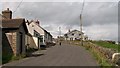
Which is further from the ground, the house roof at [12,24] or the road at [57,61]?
the house roof at [12,24]

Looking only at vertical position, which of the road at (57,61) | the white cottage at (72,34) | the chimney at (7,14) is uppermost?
the chimney at (7,14)

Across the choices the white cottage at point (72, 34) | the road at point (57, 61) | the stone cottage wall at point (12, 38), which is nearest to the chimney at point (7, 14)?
the road at point (57, 61)

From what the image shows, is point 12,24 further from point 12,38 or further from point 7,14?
point 7,14

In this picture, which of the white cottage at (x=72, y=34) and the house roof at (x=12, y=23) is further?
the white cottage at (x=72, y=34)

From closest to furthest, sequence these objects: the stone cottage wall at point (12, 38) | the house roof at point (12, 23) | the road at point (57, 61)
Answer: the road at point (57, 61), the stone cottage wall at point (12, 38), the house roof at point (12, 23)

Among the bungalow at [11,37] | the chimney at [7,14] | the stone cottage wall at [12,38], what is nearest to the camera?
the bungalow at [11,37]

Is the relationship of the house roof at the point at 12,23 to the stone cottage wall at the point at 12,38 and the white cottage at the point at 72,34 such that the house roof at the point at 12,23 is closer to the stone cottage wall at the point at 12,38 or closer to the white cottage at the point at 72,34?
the stone cottage wall at the point at 12,38

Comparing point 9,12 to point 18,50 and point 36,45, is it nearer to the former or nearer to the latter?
point 18,50

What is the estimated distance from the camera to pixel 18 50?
30.9 m

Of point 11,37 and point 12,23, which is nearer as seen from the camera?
point 11,37

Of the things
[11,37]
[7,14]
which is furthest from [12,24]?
[7,14]

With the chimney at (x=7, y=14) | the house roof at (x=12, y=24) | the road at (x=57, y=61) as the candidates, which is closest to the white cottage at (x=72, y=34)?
the chimney at (x=7, y=14)

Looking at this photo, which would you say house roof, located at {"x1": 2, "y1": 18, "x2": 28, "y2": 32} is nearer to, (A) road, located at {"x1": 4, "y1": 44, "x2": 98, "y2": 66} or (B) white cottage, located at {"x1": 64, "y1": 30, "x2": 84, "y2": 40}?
(A) road, located at {"x1": 4, "y1": 44, "x2": 98, "y2": 66}

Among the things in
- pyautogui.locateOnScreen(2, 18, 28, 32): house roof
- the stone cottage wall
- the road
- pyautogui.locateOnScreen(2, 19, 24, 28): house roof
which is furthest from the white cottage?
the stone cottage wall
